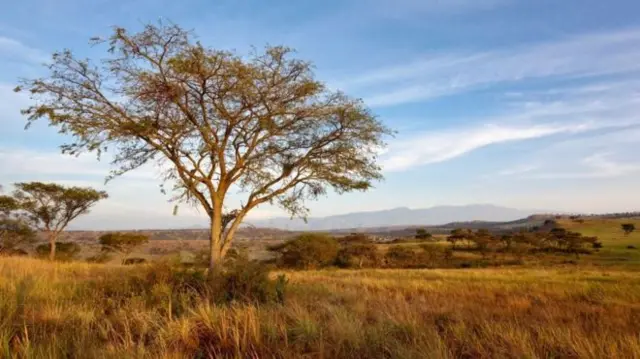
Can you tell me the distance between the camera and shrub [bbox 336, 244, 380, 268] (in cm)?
6000

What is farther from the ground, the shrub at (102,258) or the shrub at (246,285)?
the shrub at (246,285)

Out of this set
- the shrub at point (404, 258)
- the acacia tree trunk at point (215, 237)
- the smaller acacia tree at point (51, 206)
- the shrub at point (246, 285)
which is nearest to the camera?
the shrub at point (246, 285)

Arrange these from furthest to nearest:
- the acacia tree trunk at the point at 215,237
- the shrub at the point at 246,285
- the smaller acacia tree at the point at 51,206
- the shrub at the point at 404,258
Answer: the shrub at the point at 404,258
the smaller acacia tree at the point at 51,206
the acacia tree trunk at the point at 215,237
the shrub at the point at 246,285

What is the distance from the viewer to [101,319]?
21.7ft

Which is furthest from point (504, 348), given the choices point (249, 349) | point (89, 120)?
point (89, 120)

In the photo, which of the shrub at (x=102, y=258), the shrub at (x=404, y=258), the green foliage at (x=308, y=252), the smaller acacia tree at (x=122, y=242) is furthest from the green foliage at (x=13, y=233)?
the shrub at (x=404, y=258)

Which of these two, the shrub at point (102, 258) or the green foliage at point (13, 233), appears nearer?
the green foliage at point (13, 233)

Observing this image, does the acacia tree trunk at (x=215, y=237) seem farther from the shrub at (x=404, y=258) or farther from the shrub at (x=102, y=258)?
the shrub at (x=404, y=258)

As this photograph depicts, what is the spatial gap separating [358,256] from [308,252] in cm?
854

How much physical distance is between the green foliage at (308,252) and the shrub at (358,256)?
183 cm

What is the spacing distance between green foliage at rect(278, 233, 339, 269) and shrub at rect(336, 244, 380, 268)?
1.83 metres

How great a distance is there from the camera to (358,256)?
61.5 metres

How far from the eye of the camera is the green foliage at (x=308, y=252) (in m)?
56.6

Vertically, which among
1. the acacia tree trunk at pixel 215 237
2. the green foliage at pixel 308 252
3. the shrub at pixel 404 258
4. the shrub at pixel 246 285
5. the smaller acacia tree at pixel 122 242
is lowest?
the shrub at pixel 404 258
